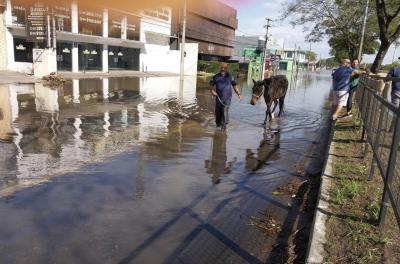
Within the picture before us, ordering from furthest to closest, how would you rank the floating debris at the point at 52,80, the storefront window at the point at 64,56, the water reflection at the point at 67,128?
the storefront window at the point at 64,56, the floating debris at the point at 52,80, the water reflection at the point at 67,128

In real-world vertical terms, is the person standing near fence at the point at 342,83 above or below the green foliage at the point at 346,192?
above

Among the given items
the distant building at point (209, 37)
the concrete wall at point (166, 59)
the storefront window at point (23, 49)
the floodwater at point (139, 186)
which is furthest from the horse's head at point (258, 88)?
the distant building at point (209, 37)

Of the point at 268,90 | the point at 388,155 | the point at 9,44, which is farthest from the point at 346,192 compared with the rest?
the point at 9,44

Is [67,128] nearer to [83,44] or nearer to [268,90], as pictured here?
A: [268,90]

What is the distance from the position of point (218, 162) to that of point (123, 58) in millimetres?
37660

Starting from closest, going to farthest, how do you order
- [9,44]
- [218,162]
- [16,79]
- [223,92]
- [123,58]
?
[218,162], [223,92], [16,79], [9,44], [123,58]

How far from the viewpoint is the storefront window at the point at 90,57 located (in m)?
36.0

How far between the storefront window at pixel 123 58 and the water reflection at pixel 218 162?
33.2 metres

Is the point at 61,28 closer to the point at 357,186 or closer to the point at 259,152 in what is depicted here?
the point at 259,152

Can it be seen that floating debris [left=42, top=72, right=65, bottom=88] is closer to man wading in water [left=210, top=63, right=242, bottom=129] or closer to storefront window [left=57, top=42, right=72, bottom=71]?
storefront window [left=57, top=42, right=72, bottom=71]

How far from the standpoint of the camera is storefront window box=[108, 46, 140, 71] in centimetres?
4078

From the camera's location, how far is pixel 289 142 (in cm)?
986

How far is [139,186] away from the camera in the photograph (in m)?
5.87

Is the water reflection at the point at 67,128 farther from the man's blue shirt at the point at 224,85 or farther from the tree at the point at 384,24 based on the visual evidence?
the tree at the point at 384,24
